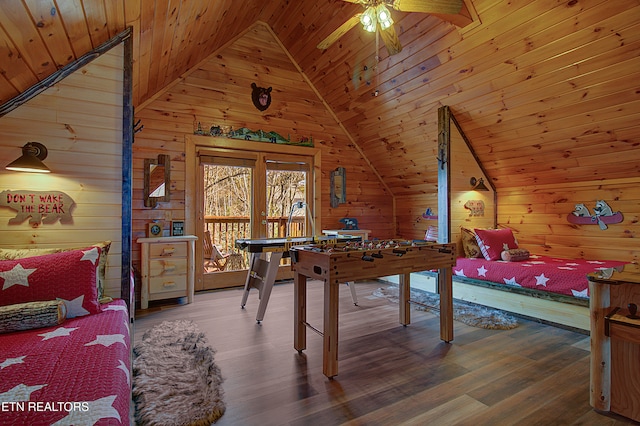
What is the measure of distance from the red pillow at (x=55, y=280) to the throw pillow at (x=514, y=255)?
3859 millimetres

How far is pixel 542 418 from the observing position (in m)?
1.66

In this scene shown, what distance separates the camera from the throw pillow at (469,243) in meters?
4.04

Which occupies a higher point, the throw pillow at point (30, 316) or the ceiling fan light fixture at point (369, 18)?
the ceiling fan light fixture at point (369, 18)

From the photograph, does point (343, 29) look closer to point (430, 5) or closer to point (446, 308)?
point (430, 5)

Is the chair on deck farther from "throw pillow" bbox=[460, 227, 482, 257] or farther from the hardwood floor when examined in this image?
"throw pillow" bbox=[460, 227, 482, 257]

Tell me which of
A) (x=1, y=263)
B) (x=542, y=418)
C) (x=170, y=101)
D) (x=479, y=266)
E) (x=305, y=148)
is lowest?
(x=542, y=418)

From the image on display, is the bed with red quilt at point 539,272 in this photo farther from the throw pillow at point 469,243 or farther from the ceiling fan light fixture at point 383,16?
the ceiling fan light fixture at point 383,16

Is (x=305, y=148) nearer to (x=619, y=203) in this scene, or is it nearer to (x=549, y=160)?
(x=549, y=160)

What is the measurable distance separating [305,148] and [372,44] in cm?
175

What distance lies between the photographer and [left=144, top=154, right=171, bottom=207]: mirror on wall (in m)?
3.93

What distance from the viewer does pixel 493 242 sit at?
3.90 meters

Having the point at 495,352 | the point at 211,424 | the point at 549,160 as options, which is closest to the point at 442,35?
the point at 549,160

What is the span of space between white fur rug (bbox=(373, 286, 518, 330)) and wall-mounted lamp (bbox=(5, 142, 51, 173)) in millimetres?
2900

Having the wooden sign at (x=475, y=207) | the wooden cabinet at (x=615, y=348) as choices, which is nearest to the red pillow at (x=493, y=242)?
the wooden sign at (x=475, y=207)
